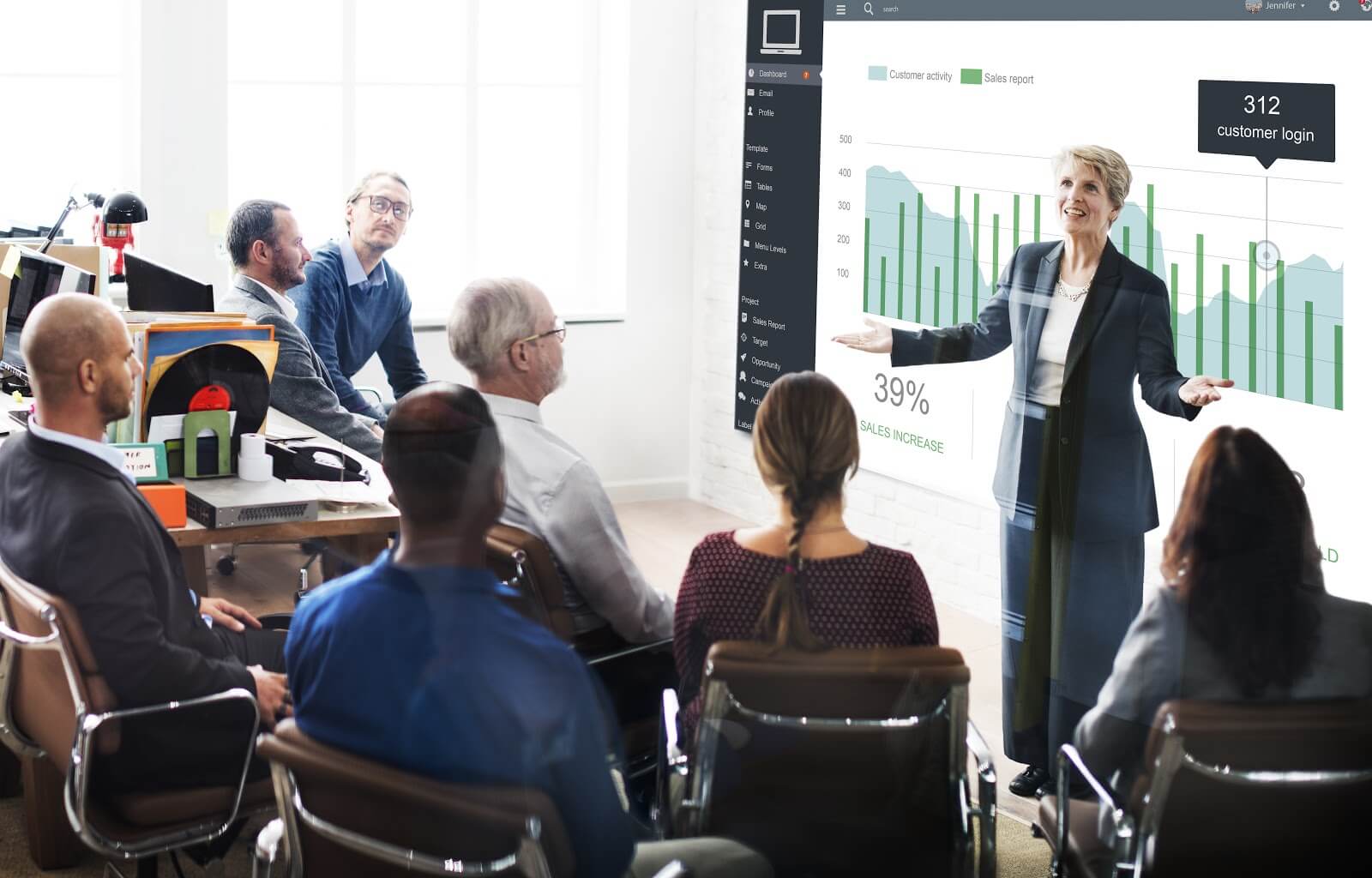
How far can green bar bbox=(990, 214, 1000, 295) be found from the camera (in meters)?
1.66

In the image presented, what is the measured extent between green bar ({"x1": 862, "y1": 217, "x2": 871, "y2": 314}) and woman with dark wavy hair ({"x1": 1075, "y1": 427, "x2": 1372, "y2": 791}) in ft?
1.30

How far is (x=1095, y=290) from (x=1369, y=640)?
45 centimetres

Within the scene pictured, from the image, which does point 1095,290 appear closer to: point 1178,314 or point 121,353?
point 1178,314

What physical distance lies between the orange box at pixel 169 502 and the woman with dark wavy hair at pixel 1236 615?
1.75 m

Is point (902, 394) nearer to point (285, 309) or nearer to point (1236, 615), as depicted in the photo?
point (1236, 615)

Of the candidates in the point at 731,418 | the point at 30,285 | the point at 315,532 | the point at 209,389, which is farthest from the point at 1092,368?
the point at 30,285

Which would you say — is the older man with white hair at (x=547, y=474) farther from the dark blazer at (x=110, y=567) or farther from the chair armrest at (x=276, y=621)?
→ the dark blazer at (x=110, y=567)

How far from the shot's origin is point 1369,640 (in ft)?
5.36

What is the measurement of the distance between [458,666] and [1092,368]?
0.74 m

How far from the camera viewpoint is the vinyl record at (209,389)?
3104mm

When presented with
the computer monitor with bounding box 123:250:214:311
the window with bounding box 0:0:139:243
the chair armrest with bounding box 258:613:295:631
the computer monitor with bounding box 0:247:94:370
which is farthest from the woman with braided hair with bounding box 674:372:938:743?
the window with bounding box 0:0:139:243

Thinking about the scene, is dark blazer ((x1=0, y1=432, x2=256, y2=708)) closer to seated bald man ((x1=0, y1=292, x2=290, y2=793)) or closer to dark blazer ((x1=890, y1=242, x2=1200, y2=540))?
seated bald man ((x1=0, y1=292, x2=290, y2=793))

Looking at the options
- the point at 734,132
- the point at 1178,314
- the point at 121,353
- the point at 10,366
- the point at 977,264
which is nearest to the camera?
the point at 1178,314

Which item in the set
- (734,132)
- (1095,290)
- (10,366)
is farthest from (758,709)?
(10,366)
